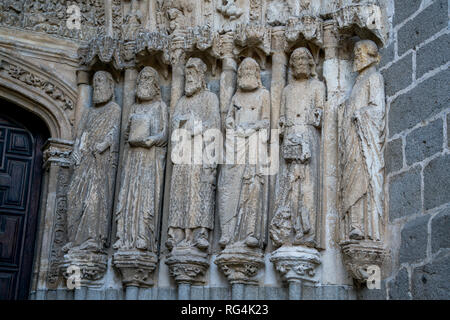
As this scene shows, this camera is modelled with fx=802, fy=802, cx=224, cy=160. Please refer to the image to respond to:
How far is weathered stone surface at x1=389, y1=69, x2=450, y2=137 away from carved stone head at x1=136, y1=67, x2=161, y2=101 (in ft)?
6.79

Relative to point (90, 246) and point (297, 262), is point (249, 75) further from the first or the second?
point (90, 246)

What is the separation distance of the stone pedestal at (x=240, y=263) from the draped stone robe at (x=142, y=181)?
2.18 ft

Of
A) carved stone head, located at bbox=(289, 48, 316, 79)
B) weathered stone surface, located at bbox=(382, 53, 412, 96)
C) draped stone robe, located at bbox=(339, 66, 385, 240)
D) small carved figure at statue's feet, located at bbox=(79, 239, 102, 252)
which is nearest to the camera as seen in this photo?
draped stone robe, located at bbox=(339, 66, 385, 240)

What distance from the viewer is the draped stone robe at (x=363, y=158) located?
6125 mm

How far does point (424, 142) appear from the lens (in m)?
5.93

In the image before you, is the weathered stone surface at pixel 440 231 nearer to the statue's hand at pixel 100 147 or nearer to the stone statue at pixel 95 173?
the stone statue at pixel 95 173

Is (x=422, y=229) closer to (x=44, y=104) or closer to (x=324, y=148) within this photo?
(x=324, y=148)

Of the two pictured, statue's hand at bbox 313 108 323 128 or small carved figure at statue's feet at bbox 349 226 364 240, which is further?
statue's hand at bbox 313 108 323 128

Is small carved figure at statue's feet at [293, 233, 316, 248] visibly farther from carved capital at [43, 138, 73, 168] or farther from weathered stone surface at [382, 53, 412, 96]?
carved capital at [43, 138, 73, 168]

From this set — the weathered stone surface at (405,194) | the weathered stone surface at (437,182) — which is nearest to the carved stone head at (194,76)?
the weathered stone surface at (405,194)

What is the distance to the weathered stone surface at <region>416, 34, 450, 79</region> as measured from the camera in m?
5.88

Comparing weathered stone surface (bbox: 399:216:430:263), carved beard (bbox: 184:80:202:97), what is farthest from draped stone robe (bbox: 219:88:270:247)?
weathered stone surface (bbox: 399:216:430:263)

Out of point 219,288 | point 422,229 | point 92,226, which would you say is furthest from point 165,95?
point 422,229

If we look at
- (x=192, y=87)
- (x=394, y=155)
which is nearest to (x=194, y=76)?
(x=192, y=87)
